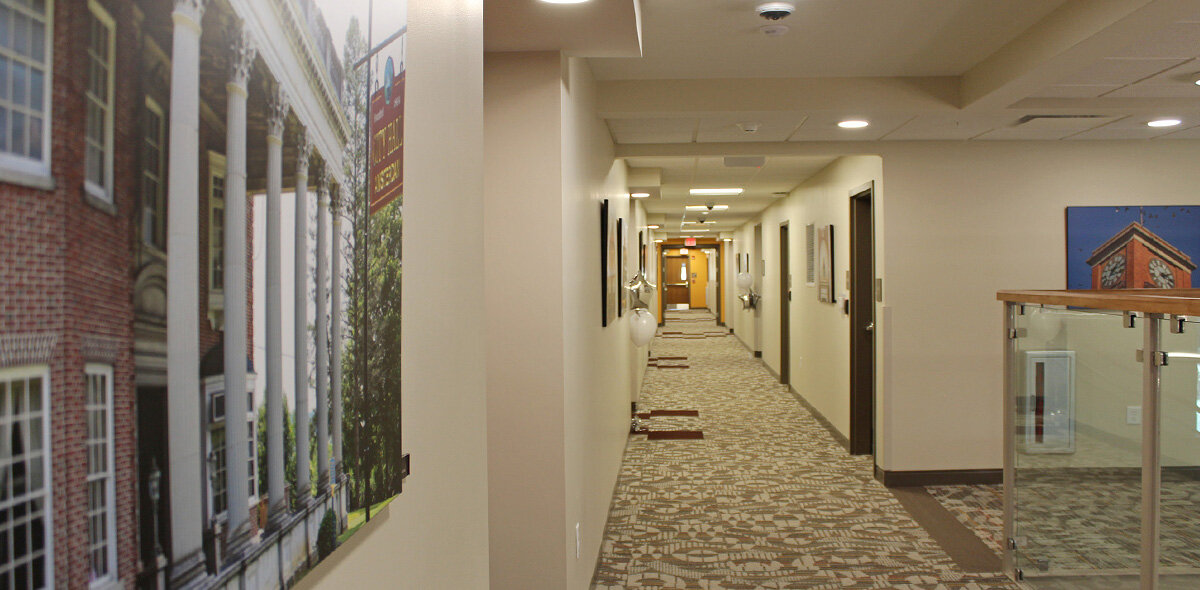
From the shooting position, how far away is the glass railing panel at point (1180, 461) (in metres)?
2.45

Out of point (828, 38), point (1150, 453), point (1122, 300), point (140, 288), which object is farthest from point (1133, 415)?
point (140, 288)

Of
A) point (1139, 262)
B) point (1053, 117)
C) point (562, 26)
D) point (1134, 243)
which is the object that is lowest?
point (1139, 262)

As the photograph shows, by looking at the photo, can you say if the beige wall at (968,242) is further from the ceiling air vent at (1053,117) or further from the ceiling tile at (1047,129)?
the ceiling air vent at (1053,117)

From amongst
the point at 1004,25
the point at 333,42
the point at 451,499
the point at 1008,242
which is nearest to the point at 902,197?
the point at 1008,242

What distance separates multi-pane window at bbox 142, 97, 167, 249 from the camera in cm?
46

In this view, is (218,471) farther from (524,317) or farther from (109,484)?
(524,317)

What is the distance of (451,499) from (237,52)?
851 mm

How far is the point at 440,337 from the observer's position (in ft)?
3.79

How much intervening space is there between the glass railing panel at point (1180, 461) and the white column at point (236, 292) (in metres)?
2.86

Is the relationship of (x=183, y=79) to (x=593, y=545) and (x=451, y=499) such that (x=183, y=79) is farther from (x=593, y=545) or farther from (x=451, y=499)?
(x=593, y=545)

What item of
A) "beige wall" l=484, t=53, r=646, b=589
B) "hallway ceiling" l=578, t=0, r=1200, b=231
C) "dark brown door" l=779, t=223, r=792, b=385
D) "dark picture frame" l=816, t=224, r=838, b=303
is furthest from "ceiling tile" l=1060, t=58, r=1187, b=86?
"dark brown door" l=779, t=223, r=792, b=385

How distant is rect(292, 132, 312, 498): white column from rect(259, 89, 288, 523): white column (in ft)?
0.10

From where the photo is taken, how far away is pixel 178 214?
1.59 feet

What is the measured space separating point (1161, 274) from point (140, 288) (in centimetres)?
615
